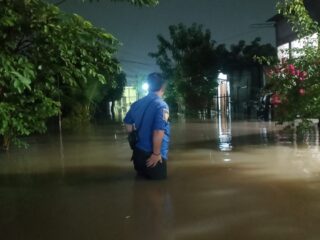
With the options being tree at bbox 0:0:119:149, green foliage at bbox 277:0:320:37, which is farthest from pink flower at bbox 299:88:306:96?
tree at bbox 0:0:119:149

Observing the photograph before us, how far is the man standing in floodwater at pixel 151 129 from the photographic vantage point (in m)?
7.75

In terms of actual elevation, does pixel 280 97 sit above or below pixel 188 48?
below

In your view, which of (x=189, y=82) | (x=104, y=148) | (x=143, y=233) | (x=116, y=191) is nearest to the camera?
(x=143, y=233)

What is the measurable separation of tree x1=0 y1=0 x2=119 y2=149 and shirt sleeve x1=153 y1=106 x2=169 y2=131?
8.95 ft

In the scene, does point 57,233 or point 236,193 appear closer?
point 57,233

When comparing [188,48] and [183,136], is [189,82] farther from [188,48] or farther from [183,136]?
[183,136]

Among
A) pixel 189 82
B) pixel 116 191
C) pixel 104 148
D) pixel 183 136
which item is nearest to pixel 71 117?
pixel 189 82

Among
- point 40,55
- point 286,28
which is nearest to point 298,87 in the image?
point 40,55

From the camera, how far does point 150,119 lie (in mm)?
7891

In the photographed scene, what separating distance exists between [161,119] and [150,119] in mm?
260

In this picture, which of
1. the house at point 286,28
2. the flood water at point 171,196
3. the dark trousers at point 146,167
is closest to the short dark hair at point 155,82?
the dark trousers at point 146,167

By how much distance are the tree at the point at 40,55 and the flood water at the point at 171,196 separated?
50.4 inches

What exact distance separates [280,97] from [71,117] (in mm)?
18032

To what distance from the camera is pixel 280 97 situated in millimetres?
10008
